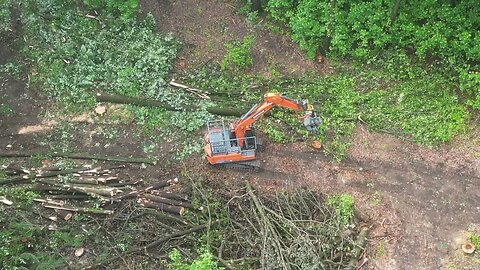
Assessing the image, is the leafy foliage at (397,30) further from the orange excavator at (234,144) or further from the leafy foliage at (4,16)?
the leafy foliage at (4,16)

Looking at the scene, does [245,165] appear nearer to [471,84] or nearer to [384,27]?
[384,27]

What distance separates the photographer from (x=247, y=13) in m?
21.1

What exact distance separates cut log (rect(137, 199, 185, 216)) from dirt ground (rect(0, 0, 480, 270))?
1271 mm

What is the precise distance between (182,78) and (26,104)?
5628 mm

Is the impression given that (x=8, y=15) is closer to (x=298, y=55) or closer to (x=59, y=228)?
(x=59, y=228)

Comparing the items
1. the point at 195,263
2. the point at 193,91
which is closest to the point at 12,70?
the point at 193,91

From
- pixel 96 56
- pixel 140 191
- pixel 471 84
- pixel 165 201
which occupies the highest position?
pixel 96 56

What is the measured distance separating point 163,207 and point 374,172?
6.81m

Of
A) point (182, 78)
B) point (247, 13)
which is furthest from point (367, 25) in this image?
point (182, 78)

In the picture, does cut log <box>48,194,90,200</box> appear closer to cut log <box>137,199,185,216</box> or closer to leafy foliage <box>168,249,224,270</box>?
cut log <box>137,199,185,216</box>

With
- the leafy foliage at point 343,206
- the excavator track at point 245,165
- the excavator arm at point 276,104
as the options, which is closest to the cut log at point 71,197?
the excavator track at point 245,165

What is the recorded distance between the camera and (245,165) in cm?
1756

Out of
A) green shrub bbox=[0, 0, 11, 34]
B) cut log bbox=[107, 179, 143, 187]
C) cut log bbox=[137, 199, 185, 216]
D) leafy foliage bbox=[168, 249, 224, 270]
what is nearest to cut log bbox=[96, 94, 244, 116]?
cut log bbox=[107, 179, 143, 187]

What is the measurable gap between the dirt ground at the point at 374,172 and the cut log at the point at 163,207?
4.17ft
